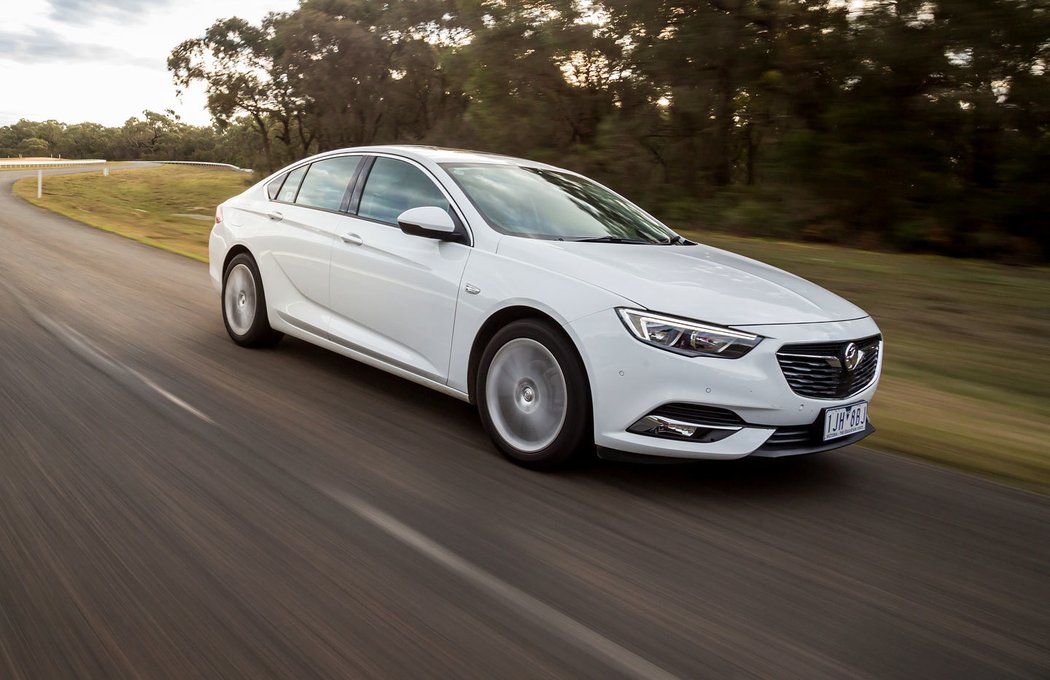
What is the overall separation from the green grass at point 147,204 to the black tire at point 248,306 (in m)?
7.08

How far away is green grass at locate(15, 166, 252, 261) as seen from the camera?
18344 millimetres

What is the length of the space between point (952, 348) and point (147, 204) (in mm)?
28110

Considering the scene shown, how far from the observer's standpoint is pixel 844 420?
462cm

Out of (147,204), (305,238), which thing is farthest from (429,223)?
(147,204)

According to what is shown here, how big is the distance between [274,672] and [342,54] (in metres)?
35.9

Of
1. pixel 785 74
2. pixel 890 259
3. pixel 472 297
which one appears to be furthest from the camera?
pixel 785 74

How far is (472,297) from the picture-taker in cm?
511

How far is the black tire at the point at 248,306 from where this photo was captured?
705 centimetres

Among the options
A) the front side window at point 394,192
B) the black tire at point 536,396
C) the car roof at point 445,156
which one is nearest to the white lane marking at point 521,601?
the black tire at point 536,396

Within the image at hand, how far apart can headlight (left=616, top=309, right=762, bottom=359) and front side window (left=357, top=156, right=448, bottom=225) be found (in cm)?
180

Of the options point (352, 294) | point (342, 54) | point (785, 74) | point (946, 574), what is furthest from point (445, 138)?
point (946, 574)

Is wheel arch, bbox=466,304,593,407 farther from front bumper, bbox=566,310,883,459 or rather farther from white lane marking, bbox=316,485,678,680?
white lane marking, bbox=316,485,678,680

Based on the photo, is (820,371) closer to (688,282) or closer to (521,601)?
(688,282)

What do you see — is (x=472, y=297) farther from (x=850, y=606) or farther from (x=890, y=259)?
(x=890, y=259)
